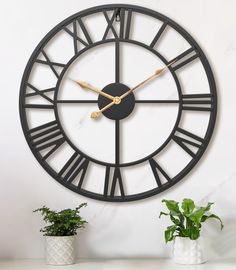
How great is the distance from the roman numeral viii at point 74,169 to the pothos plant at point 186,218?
37cm

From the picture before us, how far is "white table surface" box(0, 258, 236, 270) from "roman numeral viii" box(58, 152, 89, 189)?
13.3 inches

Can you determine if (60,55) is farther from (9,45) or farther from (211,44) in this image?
(211,44)

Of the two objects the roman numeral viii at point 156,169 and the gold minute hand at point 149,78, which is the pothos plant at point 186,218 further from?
the gold minute hand at point 149,78

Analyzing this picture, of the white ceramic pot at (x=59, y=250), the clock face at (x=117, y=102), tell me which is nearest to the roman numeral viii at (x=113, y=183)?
the clock face at (x=117, y=102)

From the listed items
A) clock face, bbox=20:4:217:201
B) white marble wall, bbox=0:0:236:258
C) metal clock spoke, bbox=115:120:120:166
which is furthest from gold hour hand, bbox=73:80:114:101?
white marble wall, bbox=0:0:236:258

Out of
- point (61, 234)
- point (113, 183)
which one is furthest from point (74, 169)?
point (61, 234)

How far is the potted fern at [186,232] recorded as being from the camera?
7.68ft

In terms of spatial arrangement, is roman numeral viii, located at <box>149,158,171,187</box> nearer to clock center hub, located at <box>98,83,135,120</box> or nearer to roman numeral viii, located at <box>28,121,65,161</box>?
clock center hub, located at <box>98,83,135,120</box>

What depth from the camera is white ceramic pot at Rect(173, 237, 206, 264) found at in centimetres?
234

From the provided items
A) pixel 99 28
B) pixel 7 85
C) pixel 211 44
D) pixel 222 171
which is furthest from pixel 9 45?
pixel 222 171

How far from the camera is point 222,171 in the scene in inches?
99.1

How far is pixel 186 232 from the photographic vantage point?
2.36m

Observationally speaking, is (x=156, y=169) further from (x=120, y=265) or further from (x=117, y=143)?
(x=120, y=265)

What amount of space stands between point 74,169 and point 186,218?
1.69 ft
